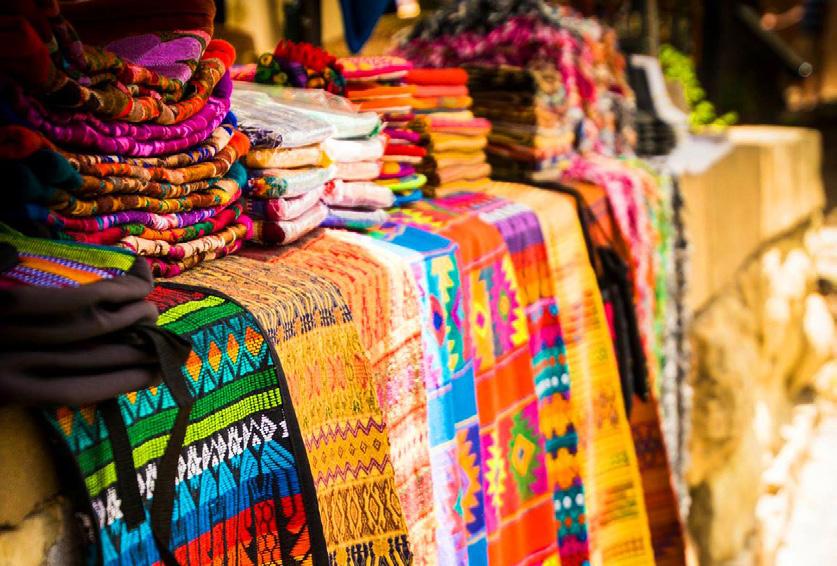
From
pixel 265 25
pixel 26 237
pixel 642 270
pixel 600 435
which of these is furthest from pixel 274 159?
pixel 265 25

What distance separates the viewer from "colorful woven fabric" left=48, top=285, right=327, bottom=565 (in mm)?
714

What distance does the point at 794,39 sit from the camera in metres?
11.8

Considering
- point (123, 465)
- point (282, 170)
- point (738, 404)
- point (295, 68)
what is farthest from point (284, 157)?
point (738, 404)

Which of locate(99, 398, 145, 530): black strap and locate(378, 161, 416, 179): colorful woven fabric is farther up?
locate(378, 161, 416, 179): colorful woven fabric

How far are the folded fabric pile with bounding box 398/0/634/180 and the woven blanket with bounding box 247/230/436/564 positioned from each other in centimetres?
90

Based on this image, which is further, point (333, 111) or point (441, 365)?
point (333, 111)

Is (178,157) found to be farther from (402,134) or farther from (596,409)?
(596,409)

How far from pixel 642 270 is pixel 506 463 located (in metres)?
0.97

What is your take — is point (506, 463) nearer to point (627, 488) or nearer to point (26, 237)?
point (627, 488)

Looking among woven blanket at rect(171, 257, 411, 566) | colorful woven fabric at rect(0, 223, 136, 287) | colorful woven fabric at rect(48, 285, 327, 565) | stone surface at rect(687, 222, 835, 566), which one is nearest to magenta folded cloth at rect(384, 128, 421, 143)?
woven blanket at rect(171, 257, 411, 566)

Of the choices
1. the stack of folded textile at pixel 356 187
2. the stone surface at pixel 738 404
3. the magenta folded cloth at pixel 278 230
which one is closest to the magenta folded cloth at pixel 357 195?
the stack of folded textile at pixel 356 187

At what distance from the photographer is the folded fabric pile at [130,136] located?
0.82 meters

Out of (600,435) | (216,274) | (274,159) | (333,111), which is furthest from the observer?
(600,435)

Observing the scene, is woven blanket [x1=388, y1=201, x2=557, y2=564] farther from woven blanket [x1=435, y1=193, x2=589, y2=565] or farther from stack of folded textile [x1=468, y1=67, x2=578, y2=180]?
stack of folded textile [x1=468, y1=67, x2=578, y2=180]
